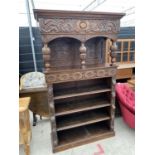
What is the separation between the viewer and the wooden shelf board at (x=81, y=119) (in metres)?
1.94

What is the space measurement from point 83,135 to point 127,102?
2.90 ft

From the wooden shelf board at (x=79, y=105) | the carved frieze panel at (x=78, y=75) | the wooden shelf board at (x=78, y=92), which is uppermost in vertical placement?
the carved frieze panel at (x=78, y=75)

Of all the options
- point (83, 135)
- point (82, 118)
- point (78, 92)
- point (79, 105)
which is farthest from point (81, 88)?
point (83, 135)

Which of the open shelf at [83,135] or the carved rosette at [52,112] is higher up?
the carved rosette at [52,112]

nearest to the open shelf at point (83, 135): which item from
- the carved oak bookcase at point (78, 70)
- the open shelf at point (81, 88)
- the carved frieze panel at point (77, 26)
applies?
the carved oak bookcase at point (78, 70)

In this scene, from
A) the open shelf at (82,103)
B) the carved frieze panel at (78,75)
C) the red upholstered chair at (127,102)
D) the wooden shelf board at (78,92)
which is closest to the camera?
the carved frieze panel at (78,75)

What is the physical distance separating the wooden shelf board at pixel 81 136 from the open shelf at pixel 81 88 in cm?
74

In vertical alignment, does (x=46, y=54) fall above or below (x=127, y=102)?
above

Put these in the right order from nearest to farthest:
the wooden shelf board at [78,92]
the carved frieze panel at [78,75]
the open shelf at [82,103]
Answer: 1. the carved frieze panel at [78,75]
2. the wooden shelf board at [78,92]
3. the open shelf at [82,103]

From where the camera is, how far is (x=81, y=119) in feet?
6.79

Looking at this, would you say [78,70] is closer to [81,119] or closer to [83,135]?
[81,119]

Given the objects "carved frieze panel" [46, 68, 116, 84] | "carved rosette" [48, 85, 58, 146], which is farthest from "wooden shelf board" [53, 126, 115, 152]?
"carved frieze panel" [46, 68, 116, 84]

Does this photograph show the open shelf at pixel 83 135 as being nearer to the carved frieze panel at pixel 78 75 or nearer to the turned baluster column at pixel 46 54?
the carved frieze panel at pixel 78 75

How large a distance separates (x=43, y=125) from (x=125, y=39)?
3653 millimetres
